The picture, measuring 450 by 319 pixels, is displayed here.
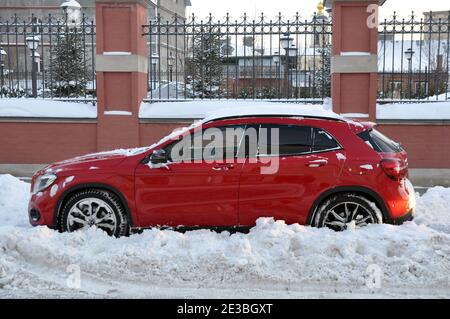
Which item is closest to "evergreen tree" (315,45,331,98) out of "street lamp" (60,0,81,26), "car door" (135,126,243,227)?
"street lamp" (60,0,81,26)

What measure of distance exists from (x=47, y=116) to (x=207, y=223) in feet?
22.4

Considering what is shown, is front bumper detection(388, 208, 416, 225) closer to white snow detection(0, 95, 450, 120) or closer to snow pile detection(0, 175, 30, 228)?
snow pile detection(0, 175, 30, 228)

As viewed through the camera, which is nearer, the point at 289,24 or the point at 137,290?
the point at 137,290

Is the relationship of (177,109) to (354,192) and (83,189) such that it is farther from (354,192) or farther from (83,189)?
(354,192)

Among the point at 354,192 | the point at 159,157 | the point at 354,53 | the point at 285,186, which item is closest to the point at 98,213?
the point at 159,157

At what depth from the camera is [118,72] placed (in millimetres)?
11727

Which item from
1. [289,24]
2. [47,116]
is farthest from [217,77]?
[47,116]

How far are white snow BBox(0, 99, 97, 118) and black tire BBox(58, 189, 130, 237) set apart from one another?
568cm

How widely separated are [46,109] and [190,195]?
680 cm

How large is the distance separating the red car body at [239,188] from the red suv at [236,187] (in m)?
0.01

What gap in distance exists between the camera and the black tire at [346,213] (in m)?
6.34
